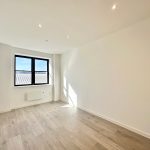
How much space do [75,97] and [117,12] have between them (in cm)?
339

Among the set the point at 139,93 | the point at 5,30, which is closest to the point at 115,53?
the point at 139,93

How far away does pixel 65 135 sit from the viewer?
7.90 ft

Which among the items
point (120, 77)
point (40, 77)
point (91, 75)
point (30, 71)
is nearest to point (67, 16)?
point (120, 77)

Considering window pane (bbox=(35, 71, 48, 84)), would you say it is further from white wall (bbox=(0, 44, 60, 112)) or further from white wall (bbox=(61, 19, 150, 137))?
white wall (bbox=(61, 19, 150, 137))

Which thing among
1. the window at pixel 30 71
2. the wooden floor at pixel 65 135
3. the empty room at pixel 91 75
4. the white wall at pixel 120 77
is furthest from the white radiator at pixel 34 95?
the white wall at pixel 120 77

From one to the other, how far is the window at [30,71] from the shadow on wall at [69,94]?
0.99 m

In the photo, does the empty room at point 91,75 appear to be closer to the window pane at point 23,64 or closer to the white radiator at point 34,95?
the window pane at point 23,64

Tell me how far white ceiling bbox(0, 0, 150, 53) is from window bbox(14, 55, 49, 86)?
172 cm

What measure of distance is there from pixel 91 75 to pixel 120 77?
112cm

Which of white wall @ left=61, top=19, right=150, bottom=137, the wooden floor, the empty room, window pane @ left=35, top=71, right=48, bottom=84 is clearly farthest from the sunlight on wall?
window pane @ left=35, top=71, right=48, bottom=84

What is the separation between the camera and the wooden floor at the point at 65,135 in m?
2.03

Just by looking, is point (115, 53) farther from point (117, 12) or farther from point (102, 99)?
point (102, 99)

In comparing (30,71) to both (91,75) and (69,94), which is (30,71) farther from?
(91,75)

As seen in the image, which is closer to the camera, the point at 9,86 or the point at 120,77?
the point at 120,77
